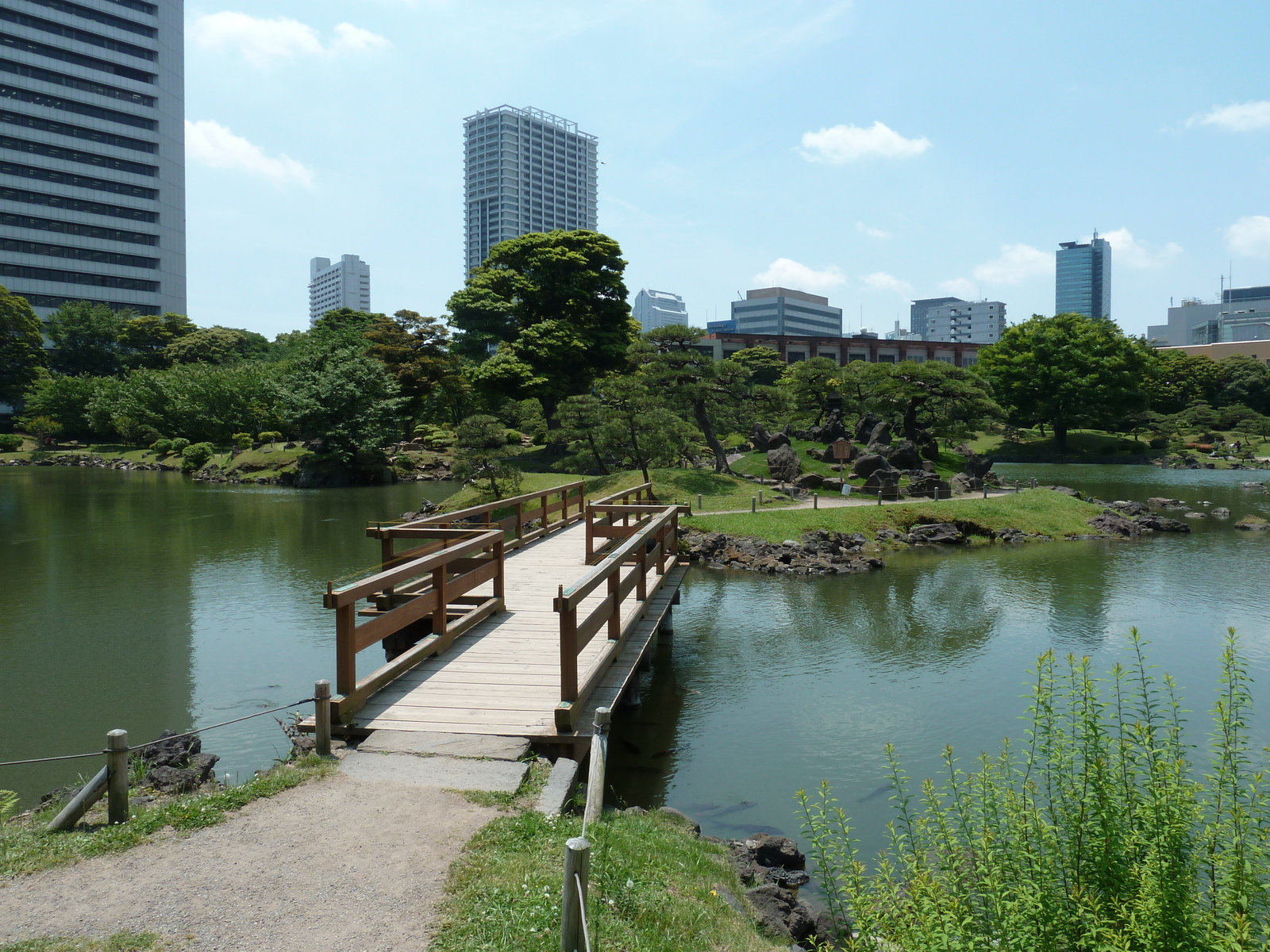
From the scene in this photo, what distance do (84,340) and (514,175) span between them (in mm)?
112004

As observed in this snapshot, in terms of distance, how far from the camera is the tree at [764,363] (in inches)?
3305

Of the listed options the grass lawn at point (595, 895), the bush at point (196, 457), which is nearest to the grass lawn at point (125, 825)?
Answer: the grass lawn at point (595, 895)

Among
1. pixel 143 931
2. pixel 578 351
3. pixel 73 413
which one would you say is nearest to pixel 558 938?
pixel 143 931

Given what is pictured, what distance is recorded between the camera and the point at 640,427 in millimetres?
32969

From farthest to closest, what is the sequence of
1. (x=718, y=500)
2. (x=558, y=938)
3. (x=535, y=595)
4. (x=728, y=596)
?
(x=718, y=500), (x=728, y=596), (x=535, y=595), (x=558, y=938)

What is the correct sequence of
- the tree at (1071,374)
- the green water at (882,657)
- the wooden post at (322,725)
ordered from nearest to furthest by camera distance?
the wooden post at (322,725), the green water at (882,657), the tree at (1071,374)

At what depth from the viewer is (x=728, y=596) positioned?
20.1 m

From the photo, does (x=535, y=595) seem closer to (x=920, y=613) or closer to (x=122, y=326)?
(x=920, y=613)

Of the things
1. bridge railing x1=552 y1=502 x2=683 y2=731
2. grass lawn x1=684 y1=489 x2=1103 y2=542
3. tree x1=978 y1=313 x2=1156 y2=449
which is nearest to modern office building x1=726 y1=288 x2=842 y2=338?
tree x1=978 y1=313 x2=1156 y2=449

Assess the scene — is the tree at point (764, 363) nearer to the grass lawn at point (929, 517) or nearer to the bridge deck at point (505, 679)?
the grass lawn at point (929, 517)

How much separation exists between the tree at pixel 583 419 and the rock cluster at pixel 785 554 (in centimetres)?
924

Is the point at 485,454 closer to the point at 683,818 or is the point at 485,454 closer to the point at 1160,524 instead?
the point at 1160,524

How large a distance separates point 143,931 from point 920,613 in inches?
659

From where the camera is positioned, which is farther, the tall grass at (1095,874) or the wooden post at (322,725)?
the wooden post at (322,725)
